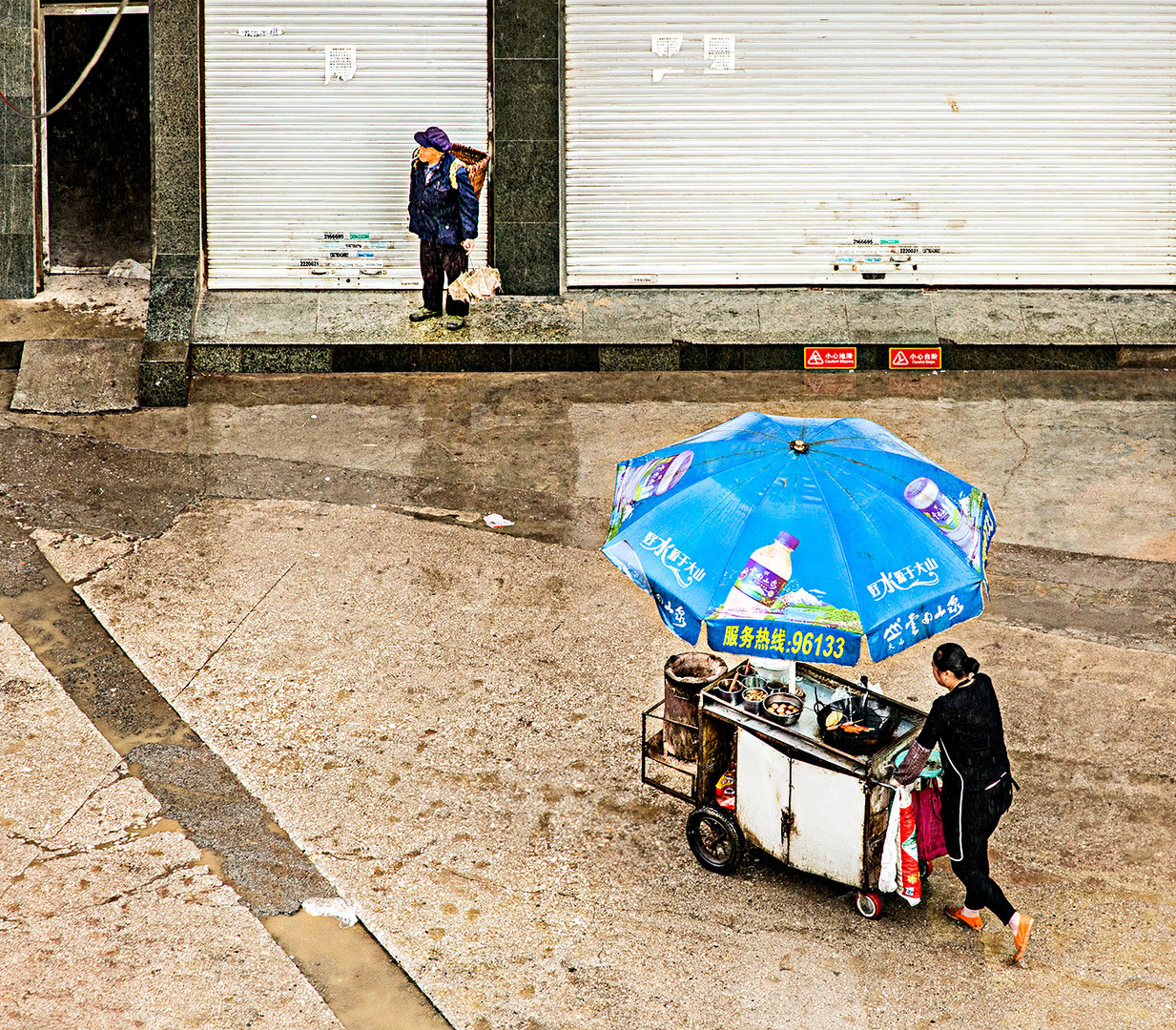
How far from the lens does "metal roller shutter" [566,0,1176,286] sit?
12859 mm

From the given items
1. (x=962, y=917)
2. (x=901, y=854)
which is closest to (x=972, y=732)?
(x=901, y=854)

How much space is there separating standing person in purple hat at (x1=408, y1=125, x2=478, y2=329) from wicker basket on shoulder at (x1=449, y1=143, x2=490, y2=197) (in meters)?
0.05

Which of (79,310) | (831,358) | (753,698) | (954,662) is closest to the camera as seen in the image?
(954,662)

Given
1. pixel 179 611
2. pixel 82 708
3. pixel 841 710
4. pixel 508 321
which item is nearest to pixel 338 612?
pixel 179 611

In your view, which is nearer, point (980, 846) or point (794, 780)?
point (980, 846)

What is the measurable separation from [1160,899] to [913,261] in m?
8.12

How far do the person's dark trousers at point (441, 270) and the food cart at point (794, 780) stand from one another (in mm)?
6959

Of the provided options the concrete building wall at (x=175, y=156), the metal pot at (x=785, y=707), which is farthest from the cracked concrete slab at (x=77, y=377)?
the metal pot at (x=785, y=707)

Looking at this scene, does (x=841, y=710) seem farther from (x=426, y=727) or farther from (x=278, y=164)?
(x=278, y=164)

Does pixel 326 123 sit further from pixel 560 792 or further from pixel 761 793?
pixel 761 793

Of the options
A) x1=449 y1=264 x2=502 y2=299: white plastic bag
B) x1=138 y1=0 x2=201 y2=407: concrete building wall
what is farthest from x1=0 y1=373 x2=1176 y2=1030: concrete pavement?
x1=138 y1=0 x2=201 y2=407: concrete building wall

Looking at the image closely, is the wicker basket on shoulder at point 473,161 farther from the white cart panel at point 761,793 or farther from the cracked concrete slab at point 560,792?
the white cart panel at point 761,793

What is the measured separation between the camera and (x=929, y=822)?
622cm

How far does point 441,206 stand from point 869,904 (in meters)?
8.34
